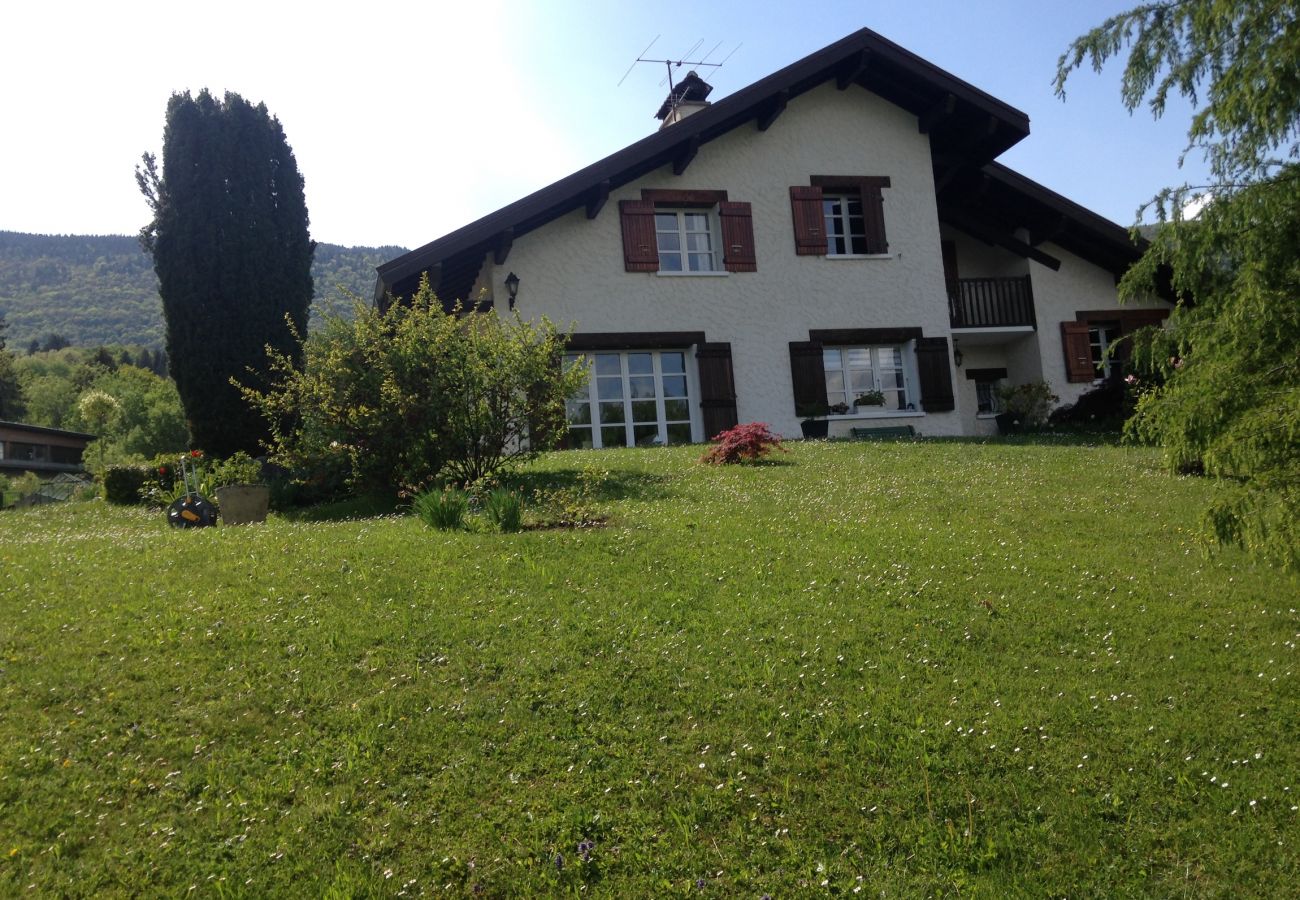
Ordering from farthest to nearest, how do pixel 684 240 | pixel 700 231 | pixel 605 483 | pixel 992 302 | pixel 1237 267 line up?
pixel 992 302 → pixel 700 231 → pixel 684 240 → pixel 605 483 → pixel 1237 267

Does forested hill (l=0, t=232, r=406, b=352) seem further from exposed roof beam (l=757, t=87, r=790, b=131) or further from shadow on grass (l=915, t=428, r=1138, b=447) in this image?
shadow on grass (l=915, t=428, r=1138, b=447)

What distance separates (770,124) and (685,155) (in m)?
2.29

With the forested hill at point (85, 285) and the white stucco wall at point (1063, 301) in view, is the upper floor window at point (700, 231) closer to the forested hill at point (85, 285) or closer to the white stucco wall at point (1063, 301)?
the white stucco wall at point (1063, 301)

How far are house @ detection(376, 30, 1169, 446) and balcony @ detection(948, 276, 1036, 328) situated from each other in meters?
0.04

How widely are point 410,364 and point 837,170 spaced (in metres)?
12.3

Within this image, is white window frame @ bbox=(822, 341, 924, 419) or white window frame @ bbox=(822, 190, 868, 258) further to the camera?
white window frame @ bbox=(822, 190, 868, 258)

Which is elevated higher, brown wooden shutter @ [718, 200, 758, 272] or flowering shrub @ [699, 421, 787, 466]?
brown wooden shutter @ [718, 200, 758, 272]

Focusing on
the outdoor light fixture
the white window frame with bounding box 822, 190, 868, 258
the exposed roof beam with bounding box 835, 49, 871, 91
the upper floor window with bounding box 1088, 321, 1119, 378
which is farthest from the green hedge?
the upper floor window with bounding box 1088, 321, 1119, 378

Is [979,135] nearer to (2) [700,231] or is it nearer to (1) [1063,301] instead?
(1) [1063,301]

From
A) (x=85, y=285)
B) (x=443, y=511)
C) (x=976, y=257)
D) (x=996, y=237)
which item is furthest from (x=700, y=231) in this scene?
(x=85, y=285)

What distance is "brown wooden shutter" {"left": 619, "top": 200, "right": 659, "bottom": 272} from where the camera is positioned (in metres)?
19.9

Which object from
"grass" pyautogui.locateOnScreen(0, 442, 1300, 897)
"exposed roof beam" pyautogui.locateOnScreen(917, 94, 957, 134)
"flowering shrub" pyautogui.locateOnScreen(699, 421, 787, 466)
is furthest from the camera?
"exposed roof beam" pyautogui.locateOnScreen(917, 94, 957, 134)

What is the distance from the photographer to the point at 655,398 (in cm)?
2017

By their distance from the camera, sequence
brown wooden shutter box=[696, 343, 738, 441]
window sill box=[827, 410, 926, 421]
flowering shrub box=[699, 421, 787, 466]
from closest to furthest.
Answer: flowering shrub box=[699, 421, 787, 466] < brown wooden shutter box=[696, 343, 738, 441] < window sill box=[827, 410, 926, 421]
